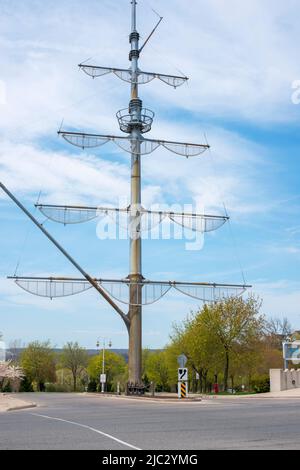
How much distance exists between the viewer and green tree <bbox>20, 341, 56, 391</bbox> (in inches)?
3629

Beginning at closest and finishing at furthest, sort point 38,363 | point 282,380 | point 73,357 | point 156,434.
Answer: point 156,434, point 282,380, point 38,363, point 73,357

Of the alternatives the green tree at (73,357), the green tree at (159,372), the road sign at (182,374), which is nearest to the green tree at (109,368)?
the green tree at (73,357)

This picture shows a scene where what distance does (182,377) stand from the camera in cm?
3194

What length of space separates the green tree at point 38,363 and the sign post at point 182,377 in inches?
2388

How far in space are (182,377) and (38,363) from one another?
64.6 meters

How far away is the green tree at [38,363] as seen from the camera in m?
92.2

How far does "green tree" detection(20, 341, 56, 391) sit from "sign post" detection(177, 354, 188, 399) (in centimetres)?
6066

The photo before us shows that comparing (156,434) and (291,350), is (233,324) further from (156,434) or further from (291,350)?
(156,434)

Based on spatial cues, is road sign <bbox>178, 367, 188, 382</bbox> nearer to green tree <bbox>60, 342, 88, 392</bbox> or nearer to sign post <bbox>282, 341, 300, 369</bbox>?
sign post <bbox>282, 341, 300, 369</bbox>

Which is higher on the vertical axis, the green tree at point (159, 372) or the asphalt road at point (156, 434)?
the green tree at point (159, 372)

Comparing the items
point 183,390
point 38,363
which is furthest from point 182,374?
point 38,363

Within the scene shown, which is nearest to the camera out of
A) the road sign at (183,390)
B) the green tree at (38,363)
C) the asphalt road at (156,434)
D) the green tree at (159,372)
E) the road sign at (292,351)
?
the asphalt road at (156,434)

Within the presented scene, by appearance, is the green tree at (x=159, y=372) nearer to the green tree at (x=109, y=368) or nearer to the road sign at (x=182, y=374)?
the green tree at (x=109, y=368)

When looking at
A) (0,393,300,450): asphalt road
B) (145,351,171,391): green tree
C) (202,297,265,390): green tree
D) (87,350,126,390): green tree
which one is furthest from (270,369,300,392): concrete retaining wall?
(87,350,126,390): green tree
